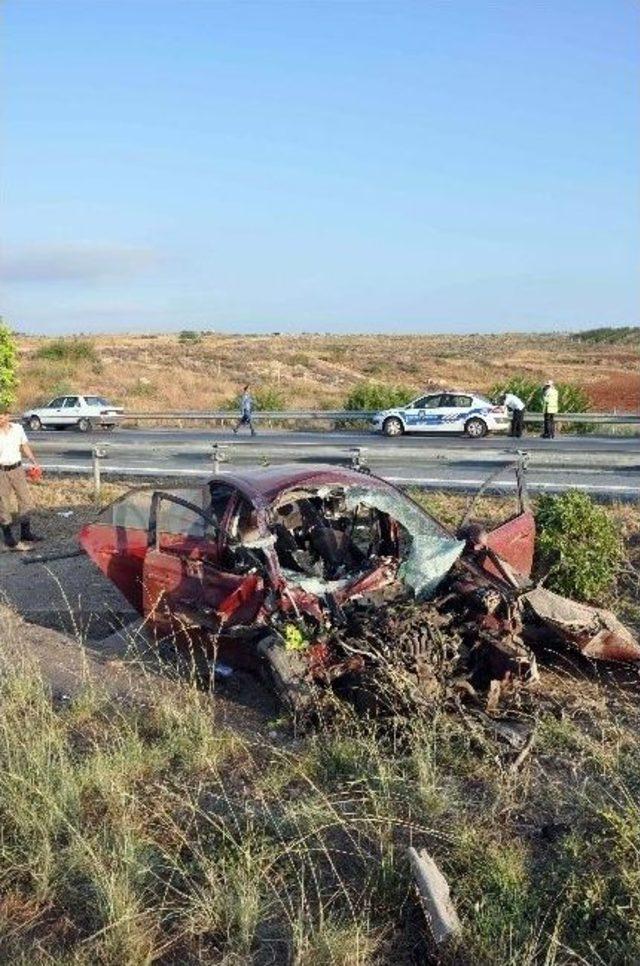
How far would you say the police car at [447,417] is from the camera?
28.3 m

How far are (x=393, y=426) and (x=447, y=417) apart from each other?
156 cm

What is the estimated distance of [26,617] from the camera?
972 centimetres

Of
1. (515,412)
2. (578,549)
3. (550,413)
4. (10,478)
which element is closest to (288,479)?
(578,549)

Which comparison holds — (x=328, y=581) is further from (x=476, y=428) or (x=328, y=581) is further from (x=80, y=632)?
(x=476, y=428)

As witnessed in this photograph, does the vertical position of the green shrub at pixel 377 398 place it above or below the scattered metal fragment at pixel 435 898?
below

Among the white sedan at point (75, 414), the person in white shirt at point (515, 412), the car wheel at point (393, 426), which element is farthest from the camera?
the white sedan at point (75, 414)

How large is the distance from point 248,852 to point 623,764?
214cm

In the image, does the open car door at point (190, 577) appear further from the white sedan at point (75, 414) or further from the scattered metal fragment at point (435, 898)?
the white sedan at point (75, 414)

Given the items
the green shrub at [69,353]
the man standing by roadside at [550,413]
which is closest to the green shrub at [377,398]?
the man standing by roadside at [550,413]

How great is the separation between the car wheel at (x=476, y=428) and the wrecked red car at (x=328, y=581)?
65.0 feet

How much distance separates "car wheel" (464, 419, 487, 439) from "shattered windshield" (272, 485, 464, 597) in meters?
20.6

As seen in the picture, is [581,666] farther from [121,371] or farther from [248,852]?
[121,371]

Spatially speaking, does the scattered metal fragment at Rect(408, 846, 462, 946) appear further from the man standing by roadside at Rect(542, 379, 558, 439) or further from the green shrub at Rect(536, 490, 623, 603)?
the man standing by roadside at Rect(542, 379, 558, 439)

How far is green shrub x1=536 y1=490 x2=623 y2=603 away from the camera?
9.33 meters
